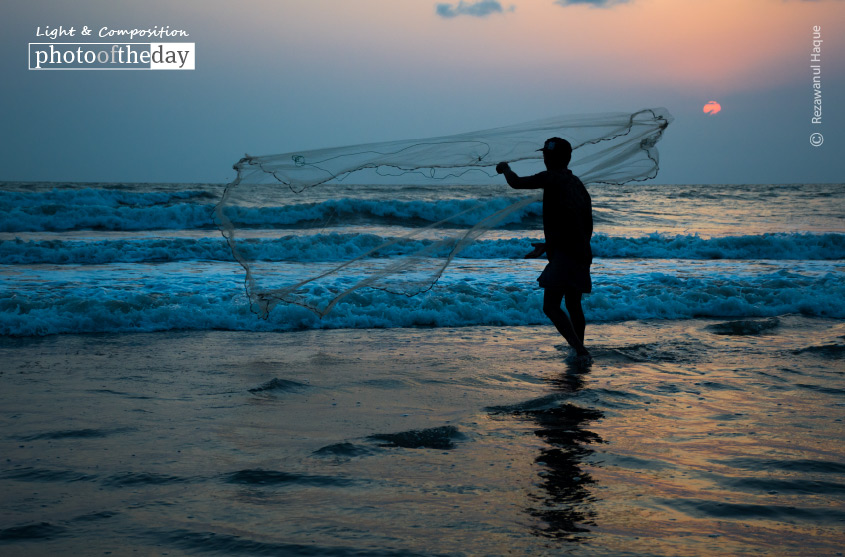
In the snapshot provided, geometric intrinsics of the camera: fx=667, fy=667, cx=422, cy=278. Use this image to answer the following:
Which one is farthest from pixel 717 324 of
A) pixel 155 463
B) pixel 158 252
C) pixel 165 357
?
pixel 158 252

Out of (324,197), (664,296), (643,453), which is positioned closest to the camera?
(643,453)

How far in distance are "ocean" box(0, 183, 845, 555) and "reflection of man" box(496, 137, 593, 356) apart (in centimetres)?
70

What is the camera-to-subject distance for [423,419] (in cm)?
409

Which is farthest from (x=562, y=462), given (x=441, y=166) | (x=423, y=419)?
(x=441, y=166)

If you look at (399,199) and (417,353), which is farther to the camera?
(399,199)

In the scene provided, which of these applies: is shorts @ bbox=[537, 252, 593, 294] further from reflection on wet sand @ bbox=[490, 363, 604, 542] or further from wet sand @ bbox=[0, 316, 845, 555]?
reflection on wet sand @ bbox=[490, 363, 604, 542]

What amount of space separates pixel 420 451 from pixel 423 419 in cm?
59

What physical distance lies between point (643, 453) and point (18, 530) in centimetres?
286

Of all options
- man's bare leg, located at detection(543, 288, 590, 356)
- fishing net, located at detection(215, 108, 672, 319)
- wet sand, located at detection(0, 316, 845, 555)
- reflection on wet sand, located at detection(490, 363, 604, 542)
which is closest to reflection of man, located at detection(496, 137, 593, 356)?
man's bare leg, located at detection(543, 288, 590, 356)

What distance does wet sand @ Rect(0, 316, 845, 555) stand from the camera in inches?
100

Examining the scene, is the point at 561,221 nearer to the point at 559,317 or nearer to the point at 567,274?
the point at 567,274

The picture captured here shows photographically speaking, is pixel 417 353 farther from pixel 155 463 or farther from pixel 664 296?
pixel 664 296

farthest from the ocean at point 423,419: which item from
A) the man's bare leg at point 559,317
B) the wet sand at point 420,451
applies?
the man's bare leg at point 559,317

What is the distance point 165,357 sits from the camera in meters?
5.86
